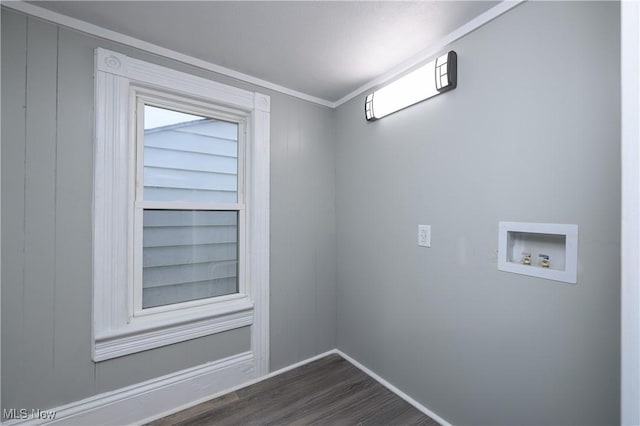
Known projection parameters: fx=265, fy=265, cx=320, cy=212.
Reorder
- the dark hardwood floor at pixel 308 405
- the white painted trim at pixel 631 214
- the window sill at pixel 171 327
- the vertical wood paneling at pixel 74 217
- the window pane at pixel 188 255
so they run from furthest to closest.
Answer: the window pane at pixel 188 255 < the dark hardwood floor at pixel 308 405 < the window sill at pixel 171 327 < the vertical wood paneling at pixel 74 217 < the white painted trim at pixel 631 214

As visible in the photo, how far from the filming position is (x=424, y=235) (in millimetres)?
1653

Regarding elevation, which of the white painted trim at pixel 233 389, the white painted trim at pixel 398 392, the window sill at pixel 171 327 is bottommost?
the white painted trim at pixel 233 389

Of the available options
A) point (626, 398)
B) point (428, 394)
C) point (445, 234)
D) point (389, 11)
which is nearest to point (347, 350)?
point (428, 394)

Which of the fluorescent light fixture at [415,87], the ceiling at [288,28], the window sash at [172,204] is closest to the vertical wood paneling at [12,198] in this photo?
the ceiling at [288,28]

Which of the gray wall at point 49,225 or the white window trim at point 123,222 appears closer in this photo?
the gray wall at point 49,225

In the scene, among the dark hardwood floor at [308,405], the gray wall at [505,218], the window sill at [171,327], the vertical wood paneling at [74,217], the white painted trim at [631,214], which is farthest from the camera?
the dark hardwood floor at [308,405]

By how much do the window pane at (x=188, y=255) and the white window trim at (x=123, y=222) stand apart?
3.6 inches

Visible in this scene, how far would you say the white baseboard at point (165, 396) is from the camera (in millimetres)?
1411

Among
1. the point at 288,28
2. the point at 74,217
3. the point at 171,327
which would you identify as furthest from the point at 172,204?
the point at 288,28

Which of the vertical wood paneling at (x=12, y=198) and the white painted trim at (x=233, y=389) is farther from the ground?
the vertical wood paneling at (x=12, y=198)

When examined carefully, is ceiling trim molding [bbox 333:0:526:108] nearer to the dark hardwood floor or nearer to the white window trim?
the white window trim

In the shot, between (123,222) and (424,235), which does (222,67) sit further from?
(424,235)

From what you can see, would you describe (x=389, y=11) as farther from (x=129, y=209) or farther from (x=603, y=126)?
(x=129, y=209)

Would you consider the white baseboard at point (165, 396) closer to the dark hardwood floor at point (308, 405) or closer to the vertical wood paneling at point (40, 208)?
the dark hardwood floor at point (308, 405)
